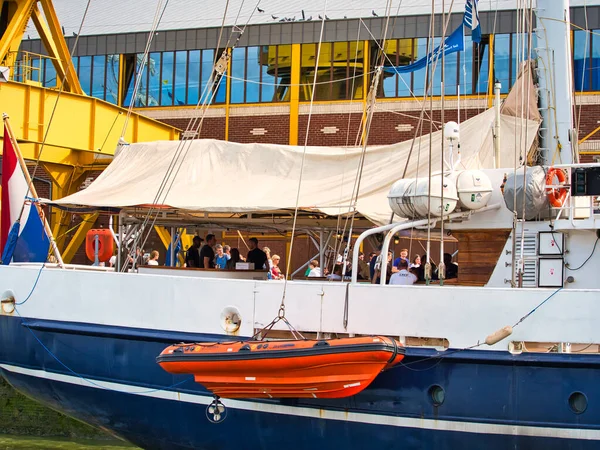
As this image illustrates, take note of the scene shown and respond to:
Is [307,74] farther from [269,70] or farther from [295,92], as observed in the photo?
[269,70]

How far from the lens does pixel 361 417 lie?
10336mm

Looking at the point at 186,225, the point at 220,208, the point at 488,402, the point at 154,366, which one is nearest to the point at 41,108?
the point at 186,225

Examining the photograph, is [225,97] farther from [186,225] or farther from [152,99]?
[186,225]

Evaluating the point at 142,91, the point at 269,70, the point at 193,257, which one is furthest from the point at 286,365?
the point at 142,91

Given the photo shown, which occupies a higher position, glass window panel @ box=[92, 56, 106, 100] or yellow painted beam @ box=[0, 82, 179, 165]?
glass window panel @ box=[92, 56, 106, 100]

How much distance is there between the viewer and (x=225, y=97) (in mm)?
29281

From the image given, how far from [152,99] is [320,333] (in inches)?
827

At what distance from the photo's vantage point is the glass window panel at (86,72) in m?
31.0

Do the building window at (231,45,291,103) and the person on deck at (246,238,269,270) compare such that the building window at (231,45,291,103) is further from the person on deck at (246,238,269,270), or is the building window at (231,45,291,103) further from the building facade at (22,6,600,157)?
the person on deck at (246,238,269,270)

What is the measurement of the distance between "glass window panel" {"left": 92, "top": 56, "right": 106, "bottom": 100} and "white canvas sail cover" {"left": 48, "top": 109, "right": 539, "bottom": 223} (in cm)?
1607

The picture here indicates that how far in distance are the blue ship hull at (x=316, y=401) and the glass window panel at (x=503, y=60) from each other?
17.0 m

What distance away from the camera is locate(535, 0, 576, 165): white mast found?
1210 cm

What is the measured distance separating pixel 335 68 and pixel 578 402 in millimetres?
19700

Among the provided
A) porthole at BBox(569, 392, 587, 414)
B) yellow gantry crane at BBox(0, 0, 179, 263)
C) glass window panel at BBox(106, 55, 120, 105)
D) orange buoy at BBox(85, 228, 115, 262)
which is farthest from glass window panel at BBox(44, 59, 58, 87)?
porthole at BBox(569, 392, 587, 414)
